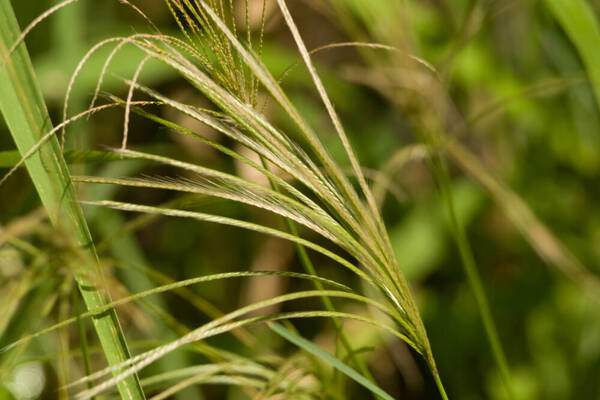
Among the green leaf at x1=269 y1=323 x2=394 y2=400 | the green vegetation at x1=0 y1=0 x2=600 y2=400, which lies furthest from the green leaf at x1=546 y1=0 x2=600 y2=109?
the green leaf at x1=269 y1=323 x2=394 y2=400

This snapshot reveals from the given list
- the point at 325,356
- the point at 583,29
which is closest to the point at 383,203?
the point at 583,29

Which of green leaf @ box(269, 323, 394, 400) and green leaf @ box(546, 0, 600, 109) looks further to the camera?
green leaf @ box(546, 0, 600, 109)

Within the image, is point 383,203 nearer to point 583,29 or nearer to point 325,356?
point 583,29

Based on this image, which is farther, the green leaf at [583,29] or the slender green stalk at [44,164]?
the green leaf at [583,29]

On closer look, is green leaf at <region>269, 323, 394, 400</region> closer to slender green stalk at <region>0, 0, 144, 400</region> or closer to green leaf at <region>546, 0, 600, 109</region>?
slender green stalk at <region>0, 0, 144, 400</region>

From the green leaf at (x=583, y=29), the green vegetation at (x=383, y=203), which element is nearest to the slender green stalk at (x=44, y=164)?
the green vegetation at (x=383, y=203)

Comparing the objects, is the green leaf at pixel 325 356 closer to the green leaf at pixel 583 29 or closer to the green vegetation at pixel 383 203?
the green vegetation at pixel 383 203

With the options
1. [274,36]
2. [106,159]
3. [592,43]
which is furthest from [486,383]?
[274,36]

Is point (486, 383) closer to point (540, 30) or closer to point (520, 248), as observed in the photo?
point (520, 248)
